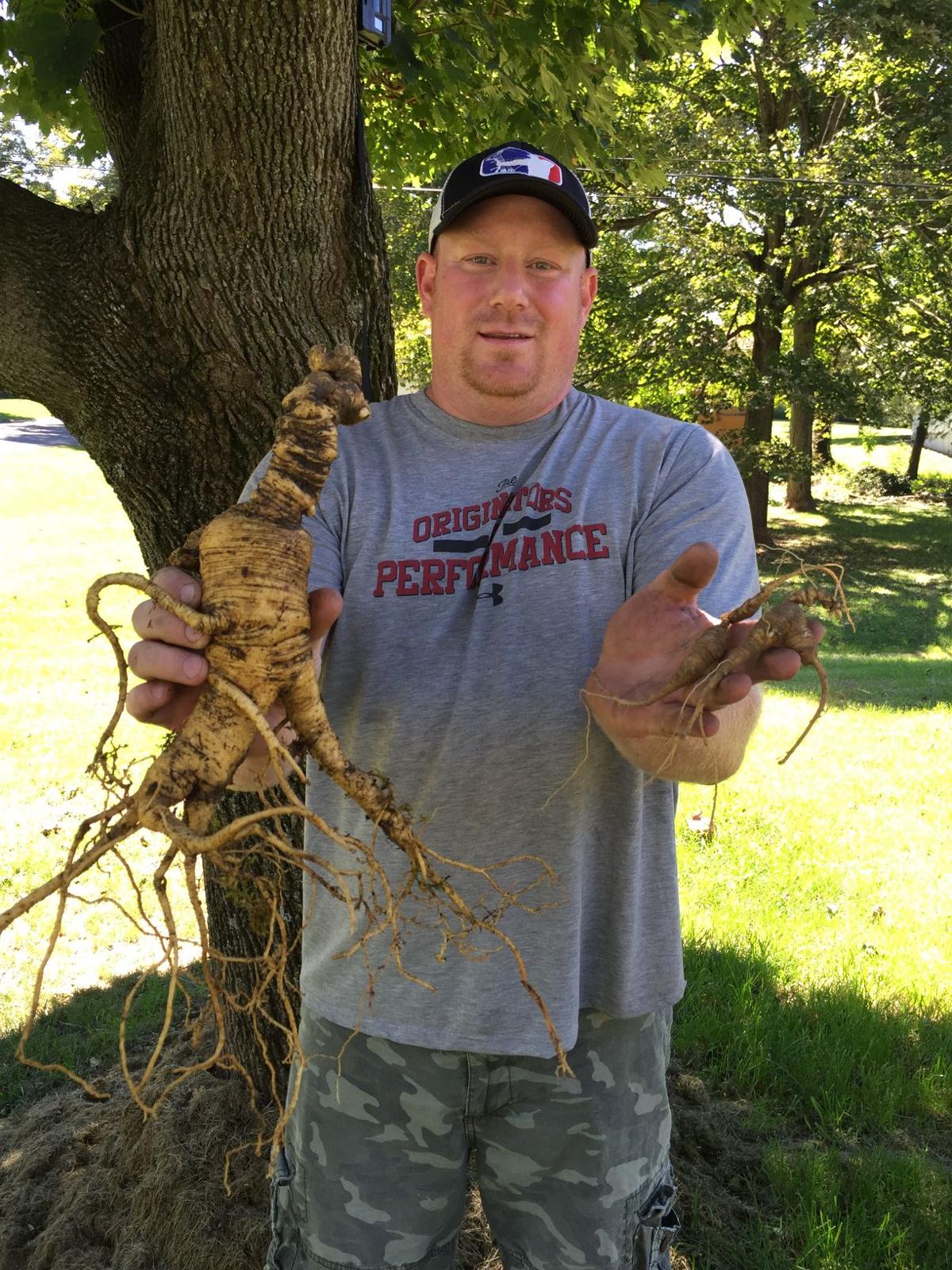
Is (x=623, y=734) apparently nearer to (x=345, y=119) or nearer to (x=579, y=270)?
(x=579, y=270)

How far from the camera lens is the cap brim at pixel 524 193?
88.5 inches

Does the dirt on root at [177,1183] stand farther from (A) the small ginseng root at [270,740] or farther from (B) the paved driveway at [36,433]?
(B) the paved driveway at [36,433]

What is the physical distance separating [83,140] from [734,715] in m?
4.05

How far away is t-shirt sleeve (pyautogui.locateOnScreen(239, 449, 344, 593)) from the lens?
2146mm

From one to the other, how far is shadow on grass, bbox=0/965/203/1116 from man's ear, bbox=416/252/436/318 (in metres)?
2.64

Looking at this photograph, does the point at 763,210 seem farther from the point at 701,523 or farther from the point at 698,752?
the point at 698,752

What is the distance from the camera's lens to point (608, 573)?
6.88ft

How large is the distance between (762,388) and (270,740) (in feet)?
54.1

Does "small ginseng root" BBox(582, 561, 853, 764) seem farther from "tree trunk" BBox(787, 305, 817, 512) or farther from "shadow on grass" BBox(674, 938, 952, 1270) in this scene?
"tree trunk" BBox(787, 305, 817, 512)

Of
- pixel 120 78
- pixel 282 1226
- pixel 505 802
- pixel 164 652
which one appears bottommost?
pixel 282 1226

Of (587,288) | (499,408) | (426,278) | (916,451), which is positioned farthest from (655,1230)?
(916,451)

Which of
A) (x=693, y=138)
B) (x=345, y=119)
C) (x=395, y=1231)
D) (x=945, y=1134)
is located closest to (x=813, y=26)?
(x=693, y=138)

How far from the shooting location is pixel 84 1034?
4.00 meters

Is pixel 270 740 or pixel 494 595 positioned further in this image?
pixel 494 595
